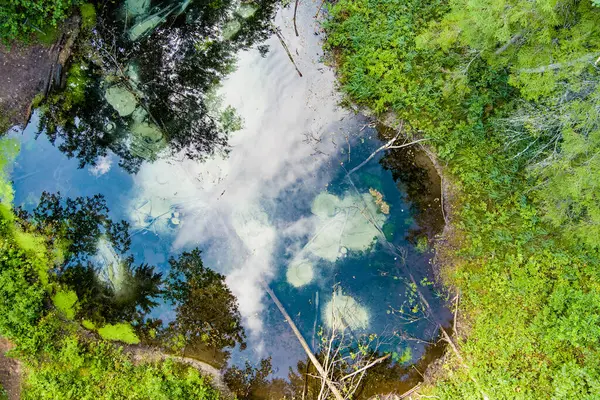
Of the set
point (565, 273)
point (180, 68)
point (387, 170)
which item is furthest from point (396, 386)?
point (180, 68)

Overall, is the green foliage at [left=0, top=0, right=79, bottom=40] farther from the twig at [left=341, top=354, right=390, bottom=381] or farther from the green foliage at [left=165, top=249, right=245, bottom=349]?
the twig at [left=341, top=354, right=390, bottom=381]

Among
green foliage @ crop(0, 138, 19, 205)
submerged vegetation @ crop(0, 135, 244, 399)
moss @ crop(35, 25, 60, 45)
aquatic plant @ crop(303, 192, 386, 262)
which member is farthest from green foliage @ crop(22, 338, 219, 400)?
moss @ crop(35, 25, 60, 45)

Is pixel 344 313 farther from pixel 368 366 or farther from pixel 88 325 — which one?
pixel 88 325

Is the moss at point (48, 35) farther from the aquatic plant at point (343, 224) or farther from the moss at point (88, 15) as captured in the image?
the aquatic plant at point (343, 224)

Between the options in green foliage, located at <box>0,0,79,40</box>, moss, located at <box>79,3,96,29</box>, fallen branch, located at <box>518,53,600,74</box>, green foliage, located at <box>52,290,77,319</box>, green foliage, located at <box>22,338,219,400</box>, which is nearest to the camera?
fallen branch, located at <box>518,53,600,74</box>

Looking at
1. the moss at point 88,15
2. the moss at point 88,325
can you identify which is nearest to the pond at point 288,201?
the moss at point 88,325

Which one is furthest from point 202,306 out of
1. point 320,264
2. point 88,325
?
point 320,264
